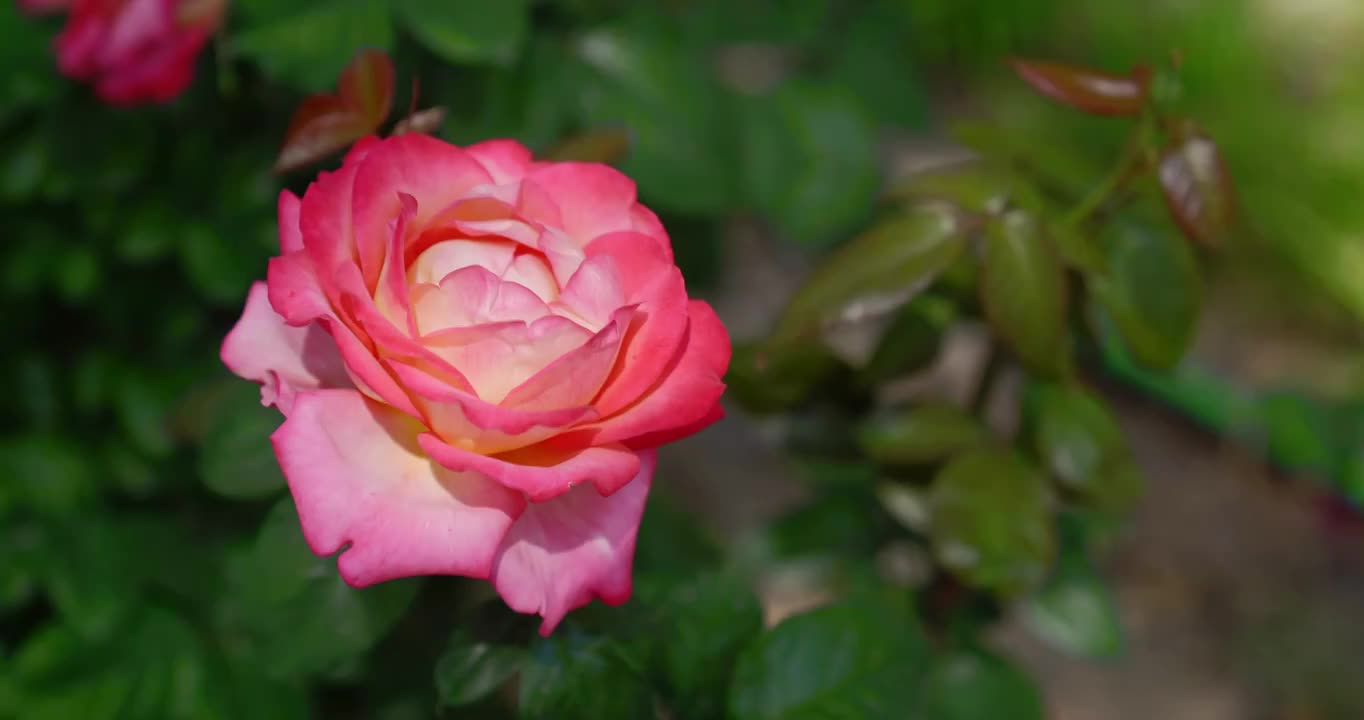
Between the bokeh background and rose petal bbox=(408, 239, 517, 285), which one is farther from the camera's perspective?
the bokeh background

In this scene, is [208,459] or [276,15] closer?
[208,459]

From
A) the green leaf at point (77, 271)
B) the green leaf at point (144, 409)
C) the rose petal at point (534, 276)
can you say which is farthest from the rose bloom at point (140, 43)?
the rose petal at point (534, 276)

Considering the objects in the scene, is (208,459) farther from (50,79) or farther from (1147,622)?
(1147,622)

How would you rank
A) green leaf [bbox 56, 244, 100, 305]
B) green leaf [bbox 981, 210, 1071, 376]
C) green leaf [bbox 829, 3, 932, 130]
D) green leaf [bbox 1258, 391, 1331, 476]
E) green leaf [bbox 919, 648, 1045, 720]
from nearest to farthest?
green leaf [bbox 981, 210, 1071, 376] → green leaf [bbox 919, 648, 1045, 720] → green leaf [bbox 56, 244, 100, 305] → green leaf [bbox 829, 3, 932, 130] → green leaf [bbox 1258, 391, 1331, 476]

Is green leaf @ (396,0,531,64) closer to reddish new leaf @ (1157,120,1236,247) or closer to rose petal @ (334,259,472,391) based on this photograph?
rose petal @ (334,259,472,391)

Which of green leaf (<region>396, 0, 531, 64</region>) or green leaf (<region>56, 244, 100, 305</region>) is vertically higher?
green leaf (<region>396, 0, 531, 64</region>)

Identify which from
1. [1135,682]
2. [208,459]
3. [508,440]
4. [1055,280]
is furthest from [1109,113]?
[1135,682]

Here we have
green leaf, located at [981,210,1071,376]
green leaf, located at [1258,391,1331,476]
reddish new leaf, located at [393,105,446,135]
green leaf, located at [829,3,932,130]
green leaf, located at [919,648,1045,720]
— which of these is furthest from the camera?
green leaf, located at [1258,391,1331,476]

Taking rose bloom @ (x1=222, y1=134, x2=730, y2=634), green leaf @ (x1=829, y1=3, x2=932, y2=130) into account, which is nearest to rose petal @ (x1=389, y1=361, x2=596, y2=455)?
rose bloom @ (x1=222, y1=134, x2=730, y2=634)
